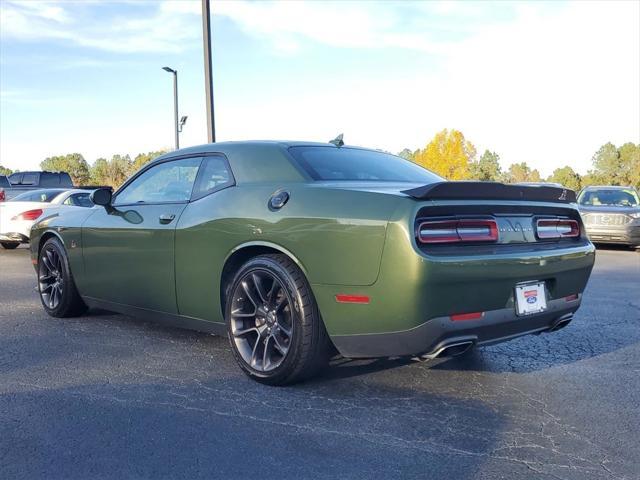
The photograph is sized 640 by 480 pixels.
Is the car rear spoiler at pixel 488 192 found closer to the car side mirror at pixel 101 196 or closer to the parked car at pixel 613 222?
the car side mirror at pixel 101 196

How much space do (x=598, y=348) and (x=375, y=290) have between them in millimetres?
2404

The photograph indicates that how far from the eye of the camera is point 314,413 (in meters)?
3.22

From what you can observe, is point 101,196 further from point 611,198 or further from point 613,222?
point 611,198

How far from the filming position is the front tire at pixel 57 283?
5418 mm

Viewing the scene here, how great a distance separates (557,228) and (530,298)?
596 mm

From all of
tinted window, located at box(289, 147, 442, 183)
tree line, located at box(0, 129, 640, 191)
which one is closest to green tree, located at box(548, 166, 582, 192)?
tree line, located at box(0, 129, 640, 191)

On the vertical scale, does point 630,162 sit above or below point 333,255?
above

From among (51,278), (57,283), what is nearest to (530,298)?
(57,283)

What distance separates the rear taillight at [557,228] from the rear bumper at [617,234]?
9.88 metres

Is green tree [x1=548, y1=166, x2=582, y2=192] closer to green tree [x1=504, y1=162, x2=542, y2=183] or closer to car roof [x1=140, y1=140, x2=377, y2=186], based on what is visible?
green tree [x1=504, y1=162, x2=542, y2=183]

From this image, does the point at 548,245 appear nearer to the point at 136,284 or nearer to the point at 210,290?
the point at 210,290

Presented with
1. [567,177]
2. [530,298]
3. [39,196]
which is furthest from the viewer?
[567,177]

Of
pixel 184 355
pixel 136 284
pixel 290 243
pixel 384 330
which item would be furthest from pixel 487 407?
pixel 136 284

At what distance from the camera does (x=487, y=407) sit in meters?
3.34
